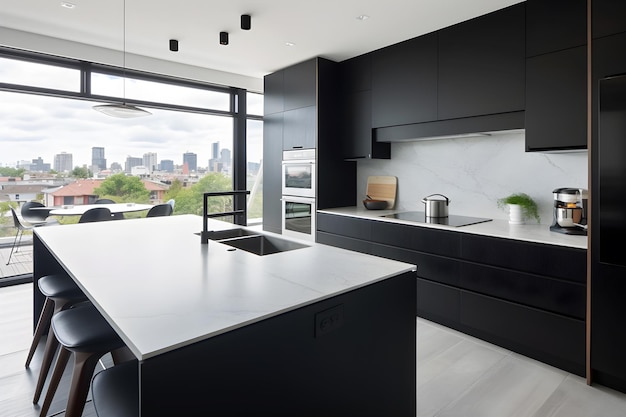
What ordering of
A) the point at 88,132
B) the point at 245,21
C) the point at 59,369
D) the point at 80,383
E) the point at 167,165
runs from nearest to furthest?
the point at 80,383 < the point at 59,369 < the point at 245,21 < the point at 88,132 < the point at 167,165

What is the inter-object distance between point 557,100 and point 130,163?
435 centimetres

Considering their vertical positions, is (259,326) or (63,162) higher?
(63,162)

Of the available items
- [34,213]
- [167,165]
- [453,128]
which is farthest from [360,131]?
[34,213]

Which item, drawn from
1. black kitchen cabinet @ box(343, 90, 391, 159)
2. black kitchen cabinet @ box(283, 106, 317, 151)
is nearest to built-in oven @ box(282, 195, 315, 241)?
black kitchen cabinet @ box(283, 106, 317, 151)

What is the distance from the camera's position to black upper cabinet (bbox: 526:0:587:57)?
2404 mm

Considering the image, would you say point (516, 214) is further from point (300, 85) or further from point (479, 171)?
point (300, 85)

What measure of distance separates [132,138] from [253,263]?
11.6 ft

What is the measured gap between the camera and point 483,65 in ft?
9.70

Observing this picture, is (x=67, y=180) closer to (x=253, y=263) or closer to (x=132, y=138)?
(x=132, y=138)

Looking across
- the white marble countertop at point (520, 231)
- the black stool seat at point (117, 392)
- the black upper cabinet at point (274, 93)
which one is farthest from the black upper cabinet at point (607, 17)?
the black upper cabinet at point (274, 93)

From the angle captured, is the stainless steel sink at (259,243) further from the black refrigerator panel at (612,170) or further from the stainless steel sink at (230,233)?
the black refrigerator panel at (612,170)

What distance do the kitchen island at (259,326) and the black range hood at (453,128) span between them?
1.83m

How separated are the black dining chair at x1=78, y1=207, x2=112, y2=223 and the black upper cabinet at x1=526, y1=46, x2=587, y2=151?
395 cm

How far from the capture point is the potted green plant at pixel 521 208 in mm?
2949
